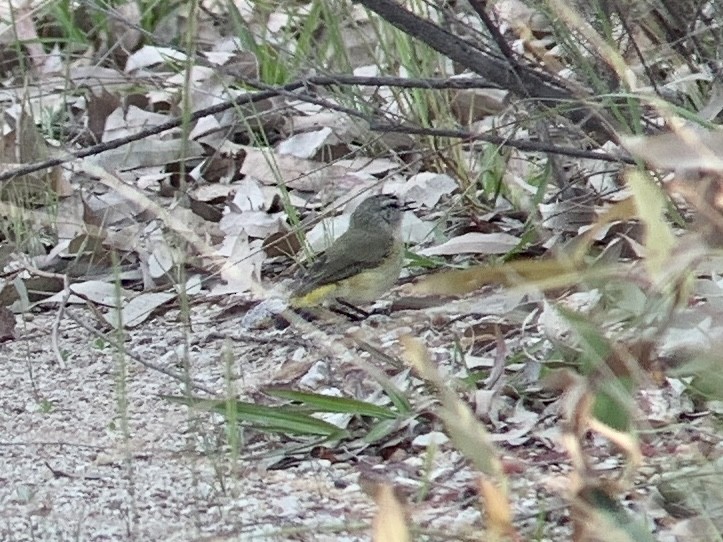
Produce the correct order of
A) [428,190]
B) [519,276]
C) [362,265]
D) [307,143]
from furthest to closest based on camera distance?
[307,143]
[428,190]
[362,265]
[519,276]

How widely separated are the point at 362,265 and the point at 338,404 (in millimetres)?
1264

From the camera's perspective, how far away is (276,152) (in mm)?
4496

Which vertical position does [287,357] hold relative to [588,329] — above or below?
below

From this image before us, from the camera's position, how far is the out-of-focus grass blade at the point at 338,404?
2.50 m

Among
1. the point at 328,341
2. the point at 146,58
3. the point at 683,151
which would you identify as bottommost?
the point at 146,58

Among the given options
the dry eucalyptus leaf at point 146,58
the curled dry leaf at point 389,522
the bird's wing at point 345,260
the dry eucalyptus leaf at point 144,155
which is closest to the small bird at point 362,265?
the bird's wing at point 345,260

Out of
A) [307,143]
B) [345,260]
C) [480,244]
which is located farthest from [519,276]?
[307,143]

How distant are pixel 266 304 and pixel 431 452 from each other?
203cm

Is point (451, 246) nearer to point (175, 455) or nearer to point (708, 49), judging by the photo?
point (708, 49)

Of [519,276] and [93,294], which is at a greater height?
[519,276]

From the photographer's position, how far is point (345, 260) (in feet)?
12.6

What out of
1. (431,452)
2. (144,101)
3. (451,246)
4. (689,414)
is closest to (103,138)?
(144,101)

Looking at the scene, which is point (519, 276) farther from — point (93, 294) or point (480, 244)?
point (93, 294)

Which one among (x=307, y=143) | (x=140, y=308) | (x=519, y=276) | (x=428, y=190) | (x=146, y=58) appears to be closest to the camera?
(x=519, y=276)
